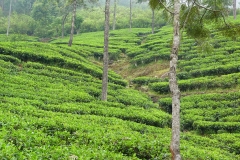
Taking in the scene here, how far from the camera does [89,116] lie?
39.4ft

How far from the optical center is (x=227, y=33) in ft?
29.1

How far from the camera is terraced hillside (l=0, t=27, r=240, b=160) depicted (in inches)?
281

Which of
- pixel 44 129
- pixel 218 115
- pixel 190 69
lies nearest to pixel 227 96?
pixel 218 115

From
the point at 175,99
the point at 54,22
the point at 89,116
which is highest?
the point at 54,22

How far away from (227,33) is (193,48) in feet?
73.3

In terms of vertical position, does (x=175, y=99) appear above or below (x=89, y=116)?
above

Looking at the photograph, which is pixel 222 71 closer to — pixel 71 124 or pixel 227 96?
pixel 227 96

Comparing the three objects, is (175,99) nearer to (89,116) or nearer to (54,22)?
(89,116)

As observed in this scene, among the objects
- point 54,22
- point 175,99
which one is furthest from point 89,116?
point 54,22

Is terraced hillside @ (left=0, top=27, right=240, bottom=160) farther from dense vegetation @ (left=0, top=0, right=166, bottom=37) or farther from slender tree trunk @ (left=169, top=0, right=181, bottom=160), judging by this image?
dense vegetation @ (left=0, top=0, right=166, bottom=37)

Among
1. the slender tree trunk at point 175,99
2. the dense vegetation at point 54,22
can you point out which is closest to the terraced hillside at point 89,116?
the slender tree trunk at point 175,99

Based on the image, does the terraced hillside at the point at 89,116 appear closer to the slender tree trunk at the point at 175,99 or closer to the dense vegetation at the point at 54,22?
the slender tree trunk at the point at 175,99

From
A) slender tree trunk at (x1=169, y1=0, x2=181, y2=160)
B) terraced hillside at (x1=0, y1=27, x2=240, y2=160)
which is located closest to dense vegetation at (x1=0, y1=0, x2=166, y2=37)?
terraced hillside at (x1=0, y1=27, x2=240, y2=160)

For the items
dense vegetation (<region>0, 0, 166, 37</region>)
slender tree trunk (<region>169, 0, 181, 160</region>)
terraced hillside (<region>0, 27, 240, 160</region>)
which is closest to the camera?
slender tree trunk (<region>169, 0, 181, 160</region>)
